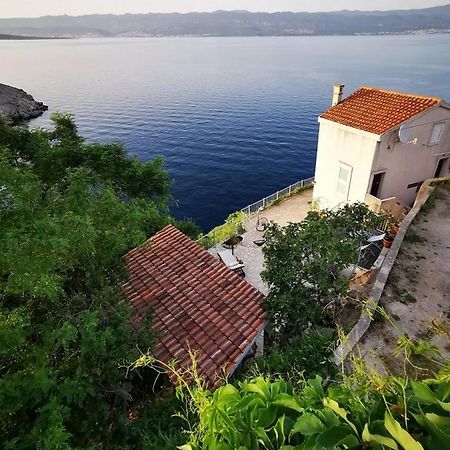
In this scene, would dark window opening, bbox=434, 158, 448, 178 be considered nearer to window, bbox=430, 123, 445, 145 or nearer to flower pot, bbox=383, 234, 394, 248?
window, bbox=430, 123, 445, 145

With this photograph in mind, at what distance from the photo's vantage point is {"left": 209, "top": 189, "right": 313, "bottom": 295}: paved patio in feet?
60.4

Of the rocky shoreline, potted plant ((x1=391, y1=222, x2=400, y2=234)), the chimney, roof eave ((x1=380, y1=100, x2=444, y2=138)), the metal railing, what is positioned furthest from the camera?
the rocky shoreline

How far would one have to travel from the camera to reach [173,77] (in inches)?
4914

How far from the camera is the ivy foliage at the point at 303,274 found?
9.91 m

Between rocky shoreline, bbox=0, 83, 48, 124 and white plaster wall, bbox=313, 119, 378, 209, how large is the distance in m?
66.5

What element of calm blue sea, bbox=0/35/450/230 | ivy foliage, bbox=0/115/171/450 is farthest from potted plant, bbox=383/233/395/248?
calm blue sea, bbox=0/35/450/230

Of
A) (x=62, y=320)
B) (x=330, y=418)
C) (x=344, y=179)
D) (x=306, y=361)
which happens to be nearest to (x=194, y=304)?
(x=306, y=361)

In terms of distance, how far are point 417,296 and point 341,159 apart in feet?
36.1

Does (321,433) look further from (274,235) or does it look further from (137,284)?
(137,284)

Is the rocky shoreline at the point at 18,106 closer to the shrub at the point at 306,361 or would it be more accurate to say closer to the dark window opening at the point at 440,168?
the dark window opening at the point at 440,168

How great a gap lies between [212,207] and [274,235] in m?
A: 28.2

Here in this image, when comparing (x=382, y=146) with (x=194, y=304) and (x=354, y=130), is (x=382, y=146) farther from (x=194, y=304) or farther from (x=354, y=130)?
(x=194, y=304)

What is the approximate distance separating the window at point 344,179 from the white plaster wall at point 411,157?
1473mm

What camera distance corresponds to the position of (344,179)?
2000 cm
